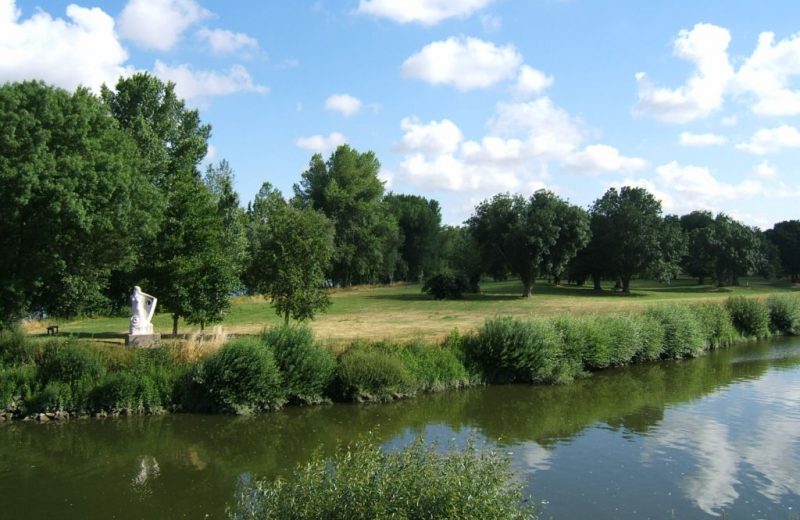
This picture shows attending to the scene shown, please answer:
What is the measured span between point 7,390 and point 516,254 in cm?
4480

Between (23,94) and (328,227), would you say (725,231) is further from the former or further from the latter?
(23,94)

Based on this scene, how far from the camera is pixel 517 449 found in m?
18.7

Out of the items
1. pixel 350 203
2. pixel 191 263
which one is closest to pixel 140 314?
pixel 191 263

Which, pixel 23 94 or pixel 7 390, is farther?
pixel 23 94

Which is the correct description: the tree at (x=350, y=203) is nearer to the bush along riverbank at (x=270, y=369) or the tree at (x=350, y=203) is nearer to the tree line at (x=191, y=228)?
the tree line at (x=191, y=228)

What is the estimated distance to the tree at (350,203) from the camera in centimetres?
7569

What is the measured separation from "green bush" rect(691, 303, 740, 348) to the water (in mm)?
10553

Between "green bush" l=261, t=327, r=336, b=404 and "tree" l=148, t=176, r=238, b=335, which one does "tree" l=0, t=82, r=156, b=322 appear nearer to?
"tree" l=148, t=176, r=238, b=335

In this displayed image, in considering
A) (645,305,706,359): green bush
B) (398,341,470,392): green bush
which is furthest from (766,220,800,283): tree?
(398,341,470,392): green bush

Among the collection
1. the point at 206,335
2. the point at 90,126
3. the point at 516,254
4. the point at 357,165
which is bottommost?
the point at 206,335

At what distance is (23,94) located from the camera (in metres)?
24.5

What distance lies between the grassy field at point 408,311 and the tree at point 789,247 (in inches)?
658

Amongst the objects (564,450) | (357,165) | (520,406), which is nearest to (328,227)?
(357,165)

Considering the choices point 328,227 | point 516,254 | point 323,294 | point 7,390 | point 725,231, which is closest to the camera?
point 7,390
